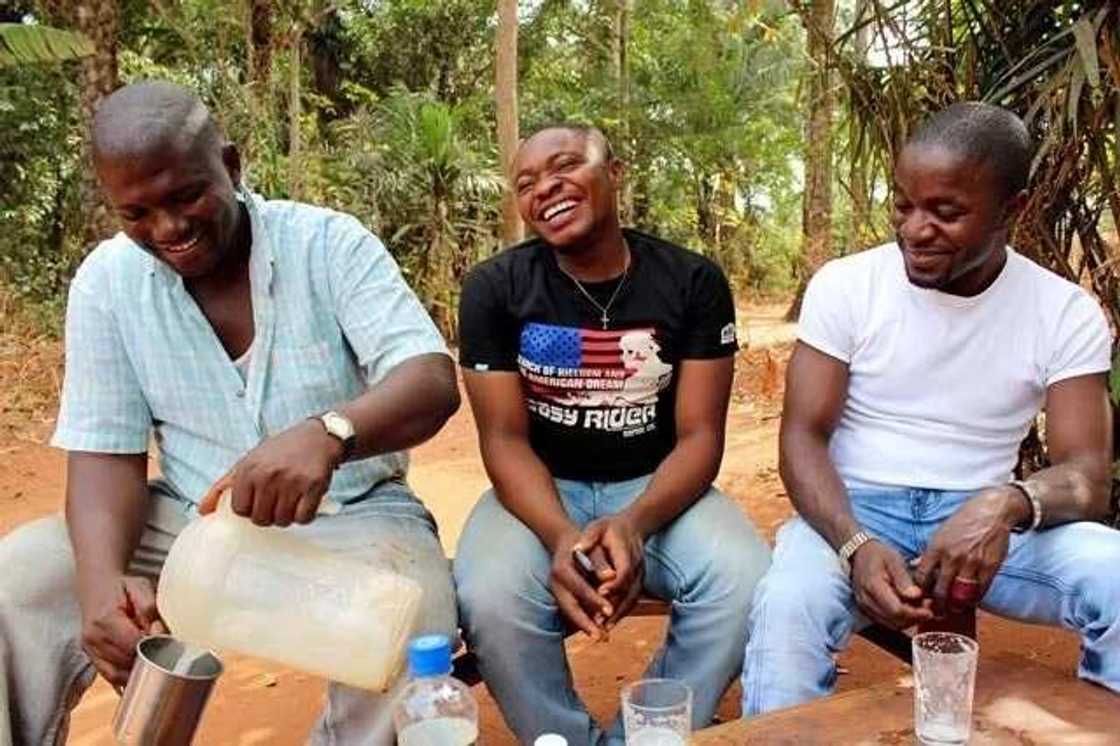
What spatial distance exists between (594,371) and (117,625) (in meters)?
1.15

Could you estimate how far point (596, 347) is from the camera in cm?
256

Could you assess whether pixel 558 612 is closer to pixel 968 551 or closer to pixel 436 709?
pixel 436 709

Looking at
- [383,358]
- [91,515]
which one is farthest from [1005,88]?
[91,515]

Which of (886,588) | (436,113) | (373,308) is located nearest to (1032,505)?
(886,588)

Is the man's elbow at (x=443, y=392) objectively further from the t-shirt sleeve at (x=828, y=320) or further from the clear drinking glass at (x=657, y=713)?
the t-shirt sleeve at (x=828, y=320)

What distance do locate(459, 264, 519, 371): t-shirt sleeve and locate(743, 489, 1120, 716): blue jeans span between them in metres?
0.77

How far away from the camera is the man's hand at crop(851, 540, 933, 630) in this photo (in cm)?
212

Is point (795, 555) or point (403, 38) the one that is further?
point (403, 38)

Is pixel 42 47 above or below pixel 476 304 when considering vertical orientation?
above

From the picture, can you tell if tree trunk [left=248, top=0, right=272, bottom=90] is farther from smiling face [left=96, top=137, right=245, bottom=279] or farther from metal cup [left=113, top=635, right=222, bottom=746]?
metal cup [left=113, top=635, right=222, bottom=746]

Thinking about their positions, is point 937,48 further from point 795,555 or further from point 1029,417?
point 795,555

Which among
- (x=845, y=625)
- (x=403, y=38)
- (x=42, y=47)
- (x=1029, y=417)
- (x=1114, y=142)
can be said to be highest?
(x=403, y=38)

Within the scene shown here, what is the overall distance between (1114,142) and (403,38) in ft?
42.6

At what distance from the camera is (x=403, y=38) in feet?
48.6
